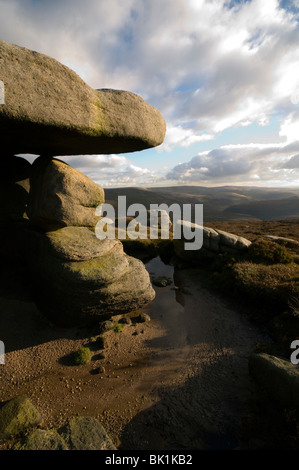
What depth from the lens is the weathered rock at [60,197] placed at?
39.2 ft

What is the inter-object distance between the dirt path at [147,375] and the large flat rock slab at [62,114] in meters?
10.6

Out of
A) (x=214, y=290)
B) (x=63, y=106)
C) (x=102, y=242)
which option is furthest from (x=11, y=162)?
(x=214, y=290)

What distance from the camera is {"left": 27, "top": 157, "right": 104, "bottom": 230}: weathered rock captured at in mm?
11945

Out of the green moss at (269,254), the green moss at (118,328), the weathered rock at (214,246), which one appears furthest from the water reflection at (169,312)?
the green moss at (269,254)

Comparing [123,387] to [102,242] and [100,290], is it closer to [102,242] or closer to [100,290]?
[100,290]

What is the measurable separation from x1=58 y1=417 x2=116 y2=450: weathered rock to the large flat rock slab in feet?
38.9

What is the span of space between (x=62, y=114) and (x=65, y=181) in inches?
139

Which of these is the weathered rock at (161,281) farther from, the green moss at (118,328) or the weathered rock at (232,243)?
the weathered rock at (232,243)

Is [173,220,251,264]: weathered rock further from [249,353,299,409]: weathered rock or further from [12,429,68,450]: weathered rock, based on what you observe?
[12,429,68,450]: weathered rock

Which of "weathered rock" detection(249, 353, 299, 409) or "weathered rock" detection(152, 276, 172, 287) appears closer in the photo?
"weathered rock" detection(249, 353, 299, 409)

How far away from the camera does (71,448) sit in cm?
683

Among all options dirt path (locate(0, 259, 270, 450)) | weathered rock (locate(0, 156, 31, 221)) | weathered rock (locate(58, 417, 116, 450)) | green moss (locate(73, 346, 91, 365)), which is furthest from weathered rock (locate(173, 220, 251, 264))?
weathered rock (locate(58, 417, 116, 450))

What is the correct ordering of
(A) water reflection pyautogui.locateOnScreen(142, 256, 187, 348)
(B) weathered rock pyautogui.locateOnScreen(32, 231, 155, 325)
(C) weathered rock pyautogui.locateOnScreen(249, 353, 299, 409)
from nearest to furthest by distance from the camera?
(C) weathered rock pyautogui.locateOnScreen(249, 353, 299, 409)
(B) weathered rock pyautogui.locateOnScreen(32, 231, 155, 325)
(A) water reflection pyautogui.locateOnScreen(142, 256, 187, 348)

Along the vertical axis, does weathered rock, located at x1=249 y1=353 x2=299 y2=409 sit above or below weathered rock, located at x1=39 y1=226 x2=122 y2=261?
below
